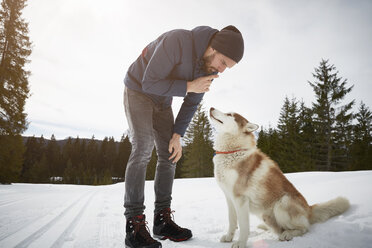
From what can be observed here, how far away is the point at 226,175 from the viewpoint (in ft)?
6.97

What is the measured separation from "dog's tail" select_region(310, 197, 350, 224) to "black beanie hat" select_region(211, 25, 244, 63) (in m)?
2.06

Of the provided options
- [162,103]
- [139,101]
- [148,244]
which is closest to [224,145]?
[162,103]

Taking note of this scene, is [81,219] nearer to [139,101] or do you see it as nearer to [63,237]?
[63,237]

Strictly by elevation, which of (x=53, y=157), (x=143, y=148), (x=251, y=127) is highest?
(x=53, y=157)

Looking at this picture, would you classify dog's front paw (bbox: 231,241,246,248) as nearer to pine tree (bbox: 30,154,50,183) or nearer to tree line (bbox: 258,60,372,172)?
tree line (bbox: 258,60,372,172)

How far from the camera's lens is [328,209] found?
2.13m

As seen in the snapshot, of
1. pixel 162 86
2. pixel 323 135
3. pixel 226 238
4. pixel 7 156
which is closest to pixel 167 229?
pixel 226 238

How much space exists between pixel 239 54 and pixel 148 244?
7.36ft

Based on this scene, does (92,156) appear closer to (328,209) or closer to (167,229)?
(167,229)

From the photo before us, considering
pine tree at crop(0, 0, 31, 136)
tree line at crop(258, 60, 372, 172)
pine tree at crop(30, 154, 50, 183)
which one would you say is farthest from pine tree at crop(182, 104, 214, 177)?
pine tree at crop(30, 154, 50, 183)

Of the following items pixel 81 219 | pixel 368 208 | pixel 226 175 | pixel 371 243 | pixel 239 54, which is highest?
→ pixel 239 54

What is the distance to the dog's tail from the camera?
207cm

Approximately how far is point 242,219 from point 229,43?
1.93 metres

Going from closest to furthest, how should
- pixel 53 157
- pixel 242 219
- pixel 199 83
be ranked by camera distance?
pixel 242 219 < pixel 199 83 < pixel 53 157
